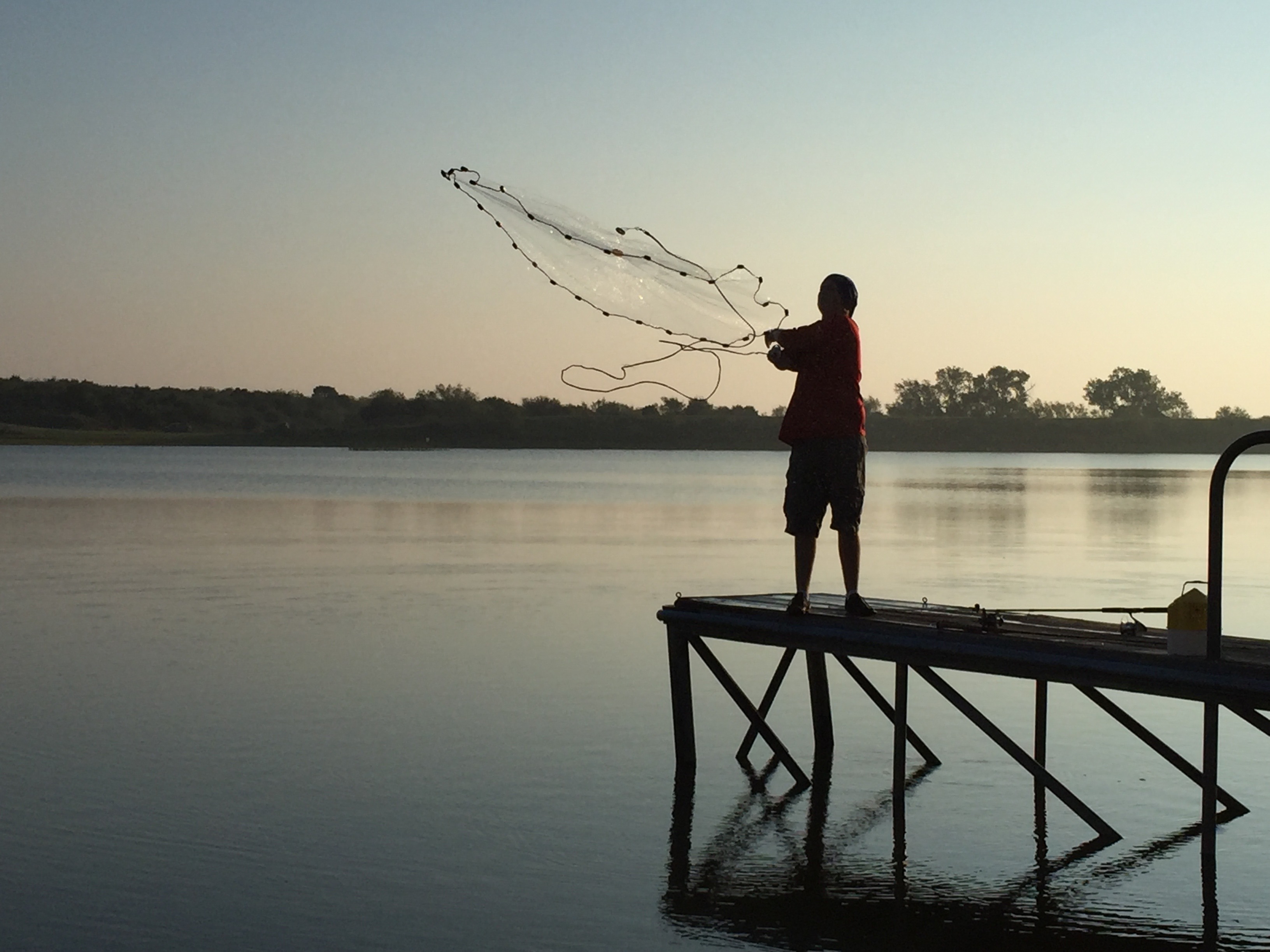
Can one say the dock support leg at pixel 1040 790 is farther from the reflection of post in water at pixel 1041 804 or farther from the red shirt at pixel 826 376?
the red shirt at pixel 826 376

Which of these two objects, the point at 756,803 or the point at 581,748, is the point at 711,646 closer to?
the point at 581,748

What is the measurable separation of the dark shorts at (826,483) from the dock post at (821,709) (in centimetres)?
285

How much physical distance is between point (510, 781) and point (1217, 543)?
5.65 meters

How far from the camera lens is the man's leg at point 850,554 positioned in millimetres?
10570

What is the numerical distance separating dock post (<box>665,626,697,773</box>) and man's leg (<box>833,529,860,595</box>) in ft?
6.66

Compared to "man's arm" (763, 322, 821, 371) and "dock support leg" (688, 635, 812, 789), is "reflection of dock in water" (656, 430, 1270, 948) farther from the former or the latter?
"man's arm" (763, 322, 821, 371)

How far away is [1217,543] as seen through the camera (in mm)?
8836

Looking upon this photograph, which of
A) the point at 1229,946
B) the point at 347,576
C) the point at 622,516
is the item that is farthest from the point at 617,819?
the point at 622,516

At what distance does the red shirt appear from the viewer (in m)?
10.3

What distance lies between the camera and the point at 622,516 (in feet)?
159

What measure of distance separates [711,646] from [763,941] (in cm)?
1003

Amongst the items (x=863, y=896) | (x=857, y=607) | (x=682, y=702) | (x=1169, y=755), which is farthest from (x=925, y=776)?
(x=863, y=896)

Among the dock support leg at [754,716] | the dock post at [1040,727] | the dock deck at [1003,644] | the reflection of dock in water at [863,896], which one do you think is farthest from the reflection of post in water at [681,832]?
the dock post at [1040,727]

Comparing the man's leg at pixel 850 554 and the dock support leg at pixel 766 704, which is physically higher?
the man's leg at pixel 850 554
